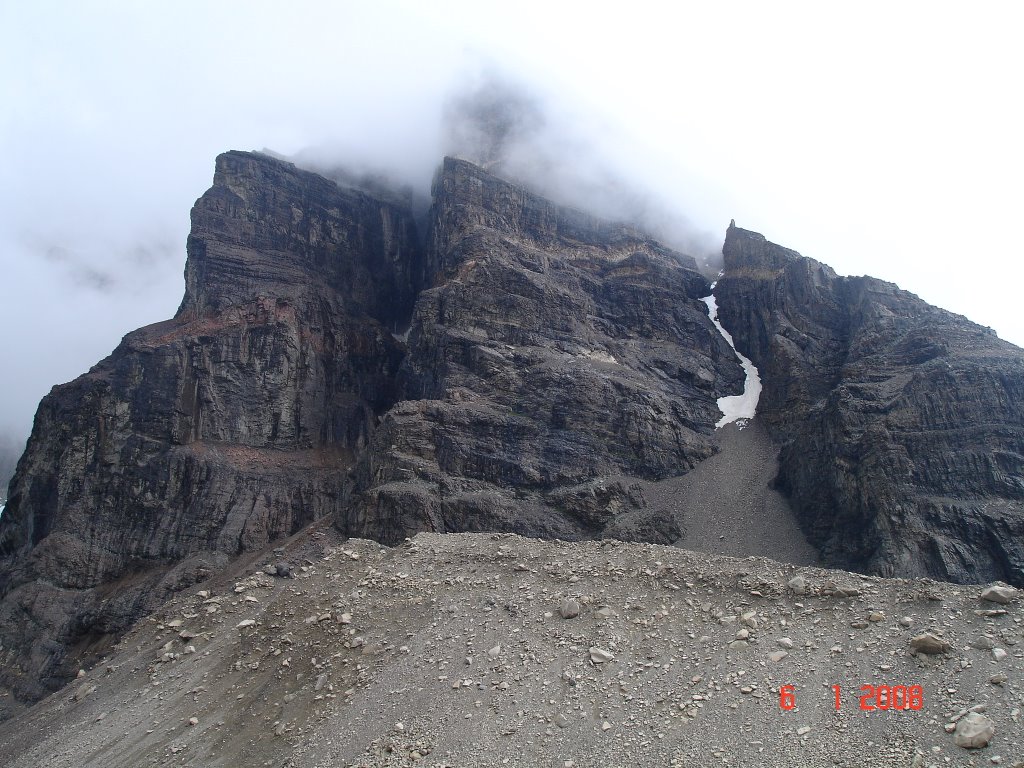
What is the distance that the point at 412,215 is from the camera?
263 feet

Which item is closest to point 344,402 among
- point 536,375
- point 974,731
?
point 536,375

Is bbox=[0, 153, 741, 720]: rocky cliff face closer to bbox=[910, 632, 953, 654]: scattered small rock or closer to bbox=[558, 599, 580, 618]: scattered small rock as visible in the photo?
bbox=[558, 599, 580, 618]: scattered small rock

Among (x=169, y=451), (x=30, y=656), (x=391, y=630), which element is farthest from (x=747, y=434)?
(x=30, y=656)

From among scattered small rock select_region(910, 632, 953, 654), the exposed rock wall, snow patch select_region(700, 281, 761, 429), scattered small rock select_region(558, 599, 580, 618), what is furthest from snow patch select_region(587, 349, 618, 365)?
scattered small rock select_region(910, 632, 953, 654)

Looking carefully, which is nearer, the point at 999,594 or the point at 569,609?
the point at 999,594

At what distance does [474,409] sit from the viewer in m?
47.2

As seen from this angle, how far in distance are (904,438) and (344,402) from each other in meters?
46.3

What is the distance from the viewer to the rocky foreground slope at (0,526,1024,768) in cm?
1747

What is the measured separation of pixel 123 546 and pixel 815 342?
60.1 metres

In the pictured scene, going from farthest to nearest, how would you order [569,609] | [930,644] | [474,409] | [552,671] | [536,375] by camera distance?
[536,375], [474,409], [569,609], [552,671], [930,644]
